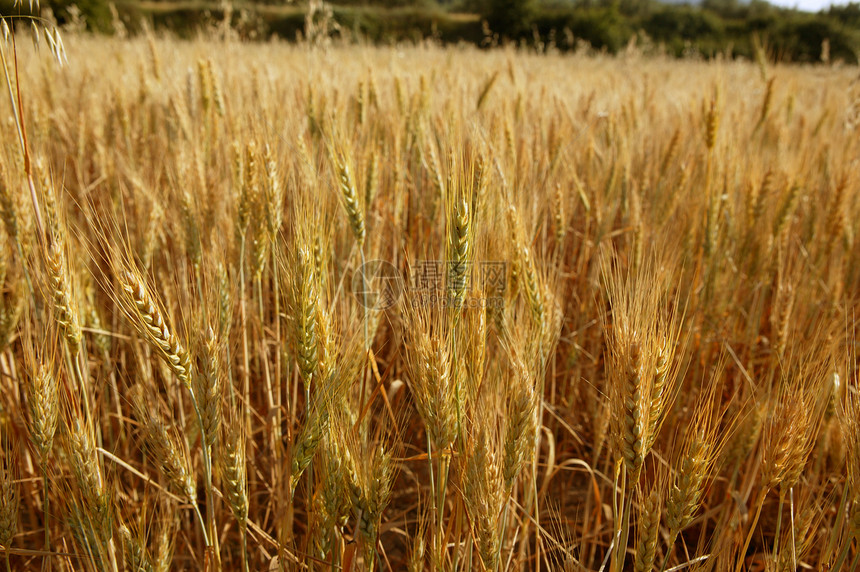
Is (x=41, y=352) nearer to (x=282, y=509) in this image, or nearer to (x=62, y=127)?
(x=282, y=509)

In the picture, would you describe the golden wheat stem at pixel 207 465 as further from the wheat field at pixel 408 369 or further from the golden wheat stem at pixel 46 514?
the golden wheat stem at pixel 46 514

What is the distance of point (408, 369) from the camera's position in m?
1.01

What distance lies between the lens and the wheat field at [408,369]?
91 cm

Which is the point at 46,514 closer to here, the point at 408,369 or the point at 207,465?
the point at 207,465

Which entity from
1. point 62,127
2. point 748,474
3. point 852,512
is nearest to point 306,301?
point 852,512

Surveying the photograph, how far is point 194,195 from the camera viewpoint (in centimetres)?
147

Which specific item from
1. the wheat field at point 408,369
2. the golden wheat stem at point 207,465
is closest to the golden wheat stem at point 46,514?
the wheat field at point 408,369

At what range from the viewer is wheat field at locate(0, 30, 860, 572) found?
0.91m

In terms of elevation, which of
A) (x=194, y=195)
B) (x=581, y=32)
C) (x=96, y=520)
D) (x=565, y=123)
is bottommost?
(x=96, y=520)

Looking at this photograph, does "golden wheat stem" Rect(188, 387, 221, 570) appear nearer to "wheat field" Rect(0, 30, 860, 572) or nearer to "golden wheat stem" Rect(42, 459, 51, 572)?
"wheat field" Rect(0, 30, 860, 572)

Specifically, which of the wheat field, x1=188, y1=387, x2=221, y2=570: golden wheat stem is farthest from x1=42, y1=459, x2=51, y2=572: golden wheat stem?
x1=188, y1=387, x2=221, y2=570: golden wheat stem

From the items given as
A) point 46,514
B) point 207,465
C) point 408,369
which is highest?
point 408,369

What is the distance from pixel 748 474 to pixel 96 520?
161 centimetres

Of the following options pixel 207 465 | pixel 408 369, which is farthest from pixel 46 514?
pixel 408 369
